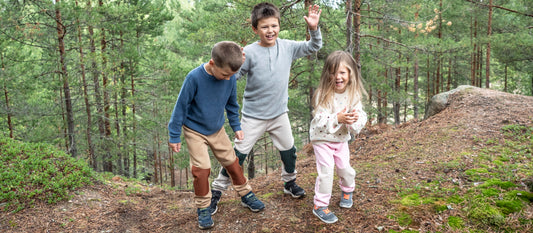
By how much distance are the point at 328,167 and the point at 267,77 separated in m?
1.08

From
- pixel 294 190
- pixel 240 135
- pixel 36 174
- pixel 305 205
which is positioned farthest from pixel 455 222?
pixel 36 174

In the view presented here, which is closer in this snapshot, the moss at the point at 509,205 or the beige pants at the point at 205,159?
the moss at the point at 509,205

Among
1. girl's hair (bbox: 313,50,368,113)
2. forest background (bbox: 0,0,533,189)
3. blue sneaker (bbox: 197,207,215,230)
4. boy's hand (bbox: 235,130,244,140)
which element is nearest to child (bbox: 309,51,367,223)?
girl's hair (bbox: 313,50,368,113)

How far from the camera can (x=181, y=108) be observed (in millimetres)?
2766

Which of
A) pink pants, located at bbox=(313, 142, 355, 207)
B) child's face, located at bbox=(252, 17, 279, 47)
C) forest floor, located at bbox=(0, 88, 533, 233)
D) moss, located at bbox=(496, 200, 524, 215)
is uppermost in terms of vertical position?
child's face, located at bbox=(252, 17, 279, 47)

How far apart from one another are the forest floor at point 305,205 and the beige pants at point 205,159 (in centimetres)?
39

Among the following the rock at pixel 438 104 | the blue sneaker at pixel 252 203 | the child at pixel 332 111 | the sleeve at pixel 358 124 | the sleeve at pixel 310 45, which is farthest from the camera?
the rock at pixel 438 104

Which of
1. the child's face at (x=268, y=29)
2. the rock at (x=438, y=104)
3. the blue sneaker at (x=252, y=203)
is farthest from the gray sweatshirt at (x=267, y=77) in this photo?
the rock at (x=438, y=104)

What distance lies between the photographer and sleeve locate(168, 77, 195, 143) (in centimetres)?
274

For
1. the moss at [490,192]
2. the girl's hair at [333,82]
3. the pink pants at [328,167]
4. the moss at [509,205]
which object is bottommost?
the moss at [509,205]

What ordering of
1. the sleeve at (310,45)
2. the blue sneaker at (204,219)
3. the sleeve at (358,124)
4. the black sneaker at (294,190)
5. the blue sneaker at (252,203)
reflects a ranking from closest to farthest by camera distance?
the sleeve at (358,124) → the blue sneaker at (204,219) → the sleeve at (310,45) → the blue sneaker at (252,203) → the black sneaker at (294,190)

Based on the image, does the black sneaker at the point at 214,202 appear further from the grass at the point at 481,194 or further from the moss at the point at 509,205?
the moss at the point at 509,205

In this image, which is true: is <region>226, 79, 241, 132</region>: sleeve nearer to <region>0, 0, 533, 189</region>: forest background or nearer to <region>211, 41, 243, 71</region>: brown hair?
<region>211, 41, 243, 71</region>: brown hair

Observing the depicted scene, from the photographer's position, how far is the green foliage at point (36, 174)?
366 centimetres
